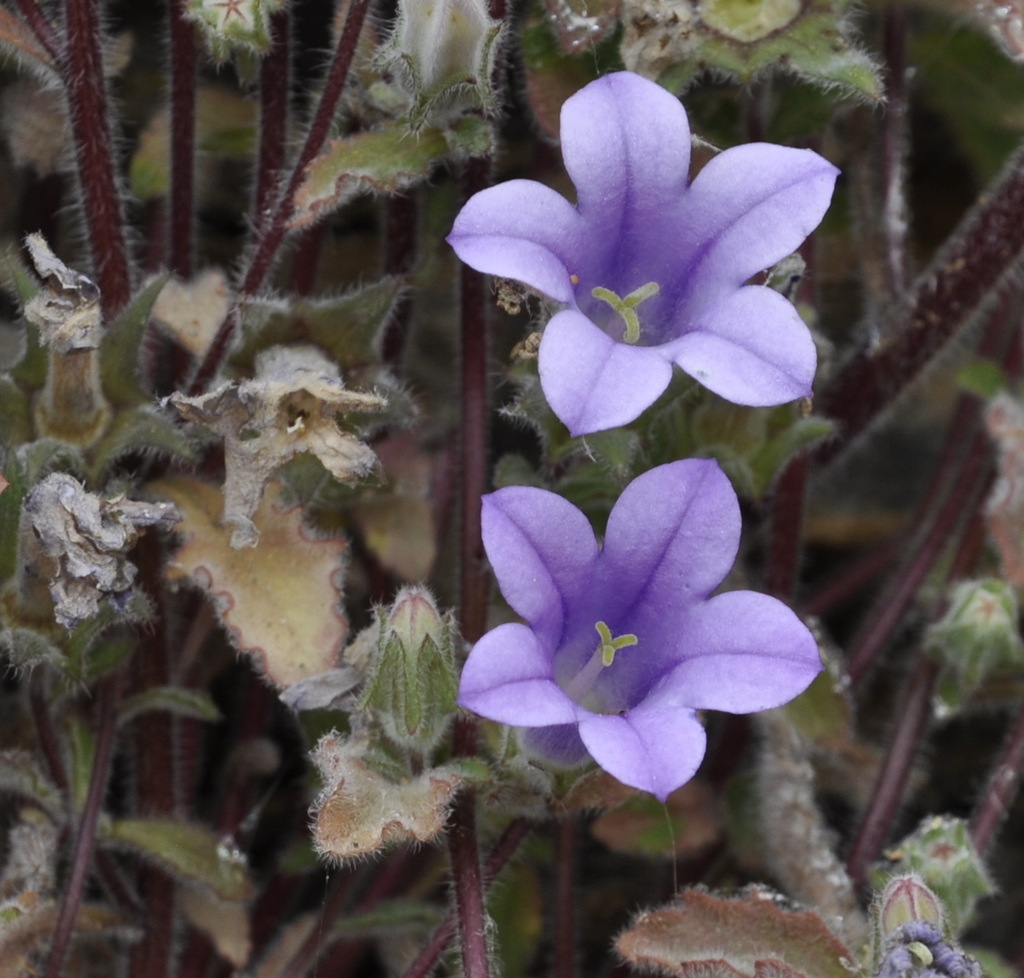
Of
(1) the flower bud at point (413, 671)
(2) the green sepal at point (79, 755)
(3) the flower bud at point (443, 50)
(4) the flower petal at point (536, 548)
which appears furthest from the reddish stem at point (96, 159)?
(4) the flower petal at point (536, 548)

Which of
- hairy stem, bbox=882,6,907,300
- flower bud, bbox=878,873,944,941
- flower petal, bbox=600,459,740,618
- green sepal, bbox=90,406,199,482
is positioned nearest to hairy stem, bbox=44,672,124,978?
green sepal, bbox=90,406,199,482

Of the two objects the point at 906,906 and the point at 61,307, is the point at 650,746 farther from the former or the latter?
the point at 61,307

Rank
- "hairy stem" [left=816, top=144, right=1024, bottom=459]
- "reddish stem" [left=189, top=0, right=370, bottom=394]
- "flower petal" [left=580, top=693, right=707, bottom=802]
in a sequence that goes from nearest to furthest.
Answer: "flower petal" [left=580, top=693, right=707, bottom=802]
"reddish stem" [left=189, top=0, right=370, bottom=394]
"hairy stem" [left=816, top=144, right=1024, bottom=459]

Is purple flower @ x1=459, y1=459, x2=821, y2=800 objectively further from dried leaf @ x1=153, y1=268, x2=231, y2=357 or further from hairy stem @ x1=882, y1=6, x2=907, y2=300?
hairy stem @ x1=882, y1=6, x2=907, y2=300

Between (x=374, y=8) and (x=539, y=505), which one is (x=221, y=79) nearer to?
(x=374, y=8)

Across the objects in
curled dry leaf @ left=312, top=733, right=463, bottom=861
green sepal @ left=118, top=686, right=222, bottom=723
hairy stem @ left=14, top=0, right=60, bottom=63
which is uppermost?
hairy stem @ left=14, top=0, right=60, bottom=63

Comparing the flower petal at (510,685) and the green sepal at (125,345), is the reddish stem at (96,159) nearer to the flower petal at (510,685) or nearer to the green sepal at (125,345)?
the green sepal at (125,345)

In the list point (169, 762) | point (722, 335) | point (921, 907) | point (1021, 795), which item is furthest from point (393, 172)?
point (1021, 795)

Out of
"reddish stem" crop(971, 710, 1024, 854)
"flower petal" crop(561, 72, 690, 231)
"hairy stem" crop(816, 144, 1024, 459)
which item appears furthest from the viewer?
"hairy stem" crop(816, 144, 1024, 459)
